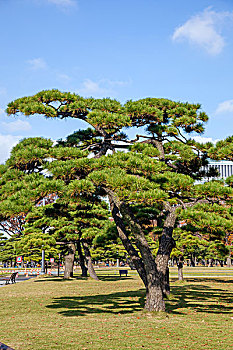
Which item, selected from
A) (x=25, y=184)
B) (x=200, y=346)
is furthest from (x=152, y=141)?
(x=200, y=346)

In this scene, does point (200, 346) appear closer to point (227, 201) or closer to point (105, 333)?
point (105, 333)

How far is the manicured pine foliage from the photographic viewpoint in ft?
29.5

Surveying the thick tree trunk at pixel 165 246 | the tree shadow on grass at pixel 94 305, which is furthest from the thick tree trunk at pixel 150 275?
the thick tree trunk at pixel 165 246

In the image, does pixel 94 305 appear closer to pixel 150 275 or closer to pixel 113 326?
pixel 150 275

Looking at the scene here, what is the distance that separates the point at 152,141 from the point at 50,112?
419 cm

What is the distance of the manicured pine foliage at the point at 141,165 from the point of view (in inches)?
354

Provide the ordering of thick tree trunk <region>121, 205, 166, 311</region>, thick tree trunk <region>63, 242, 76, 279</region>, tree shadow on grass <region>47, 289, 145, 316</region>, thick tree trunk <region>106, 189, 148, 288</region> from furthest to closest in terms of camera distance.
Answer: thick tree trunk <region>63, 242, 76, 279</region> < tree shadow on grass <region>47, 289, 145, 316</region> < thick tree trunk <region>106, 189, 148, 288</region> < thick tree trunk <region>121, 205, 166, 311</region>

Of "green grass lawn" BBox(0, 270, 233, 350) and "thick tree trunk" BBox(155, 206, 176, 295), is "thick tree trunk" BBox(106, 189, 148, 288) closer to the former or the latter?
"thick tree trunk" BBox(155, 206, 176, 295)

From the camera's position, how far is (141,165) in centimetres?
924

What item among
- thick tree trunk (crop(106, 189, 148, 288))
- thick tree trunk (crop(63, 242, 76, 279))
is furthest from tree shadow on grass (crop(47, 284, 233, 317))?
thick tree trunk (crop(63, 242, 76, 279))

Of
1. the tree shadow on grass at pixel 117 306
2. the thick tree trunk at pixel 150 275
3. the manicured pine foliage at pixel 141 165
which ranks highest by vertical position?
the manicured pine foliage at pixel 141 165

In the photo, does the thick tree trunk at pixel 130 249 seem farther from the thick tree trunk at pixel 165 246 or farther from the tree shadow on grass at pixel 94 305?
Result: the tree shadow on grass at pixel 94 305

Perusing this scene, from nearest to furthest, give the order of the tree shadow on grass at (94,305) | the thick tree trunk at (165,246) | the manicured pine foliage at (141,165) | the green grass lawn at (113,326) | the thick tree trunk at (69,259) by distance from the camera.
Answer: the green grass lawn at (113,326) < the manicured pine foliage at (141,165) < the tree shadow on grass at (94,305) < the thick tree trunk at (165,246) < the thick tree trunk at (69,259)

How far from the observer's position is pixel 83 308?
1252cm
